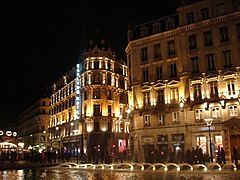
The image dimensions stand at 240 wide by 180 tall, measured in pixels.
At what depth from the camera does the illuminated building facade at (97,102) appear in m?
53.1

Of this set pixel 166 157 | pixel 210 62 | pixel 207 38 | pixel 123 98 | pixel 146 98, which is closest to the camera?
pixel 166 157

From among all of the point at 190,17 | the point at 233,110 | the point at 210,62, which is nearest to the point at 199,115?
the point at 233,110

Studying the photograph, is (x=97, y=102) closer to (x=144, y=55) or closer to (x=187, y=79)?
(x=144, y=55)

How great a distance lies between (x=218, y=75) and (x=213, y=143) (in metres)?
7.41

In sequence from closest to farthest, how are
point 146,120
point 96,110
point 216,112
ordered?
point 216,112
point 146,120
point 96,110

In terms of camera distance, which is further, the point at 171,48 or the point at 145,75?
the point at 145,75

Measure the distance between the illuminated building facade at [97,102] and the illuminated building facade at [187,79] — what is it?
15.3 meters

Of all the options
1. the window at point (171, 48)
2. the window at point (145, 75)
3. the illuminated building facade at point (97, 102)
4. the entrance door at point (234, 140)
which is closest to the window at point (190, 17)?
the window at point (171, 48)

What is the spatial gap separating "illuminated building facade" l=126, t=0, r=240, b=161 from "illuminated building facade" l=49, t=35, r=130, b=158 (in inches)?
602

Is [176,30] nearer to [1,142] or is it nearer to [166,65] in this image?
[166,65]

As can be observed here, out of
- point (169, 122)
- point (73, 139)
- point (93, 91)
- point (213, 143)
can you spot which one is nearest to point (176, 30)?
point (169, 122)

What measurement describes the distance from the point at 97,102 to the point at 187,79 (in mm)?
23634

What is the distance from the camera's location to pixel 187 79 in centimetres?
3416

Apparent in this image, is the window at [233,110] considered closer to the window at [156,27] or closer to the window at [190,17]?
the window at [190,17]
